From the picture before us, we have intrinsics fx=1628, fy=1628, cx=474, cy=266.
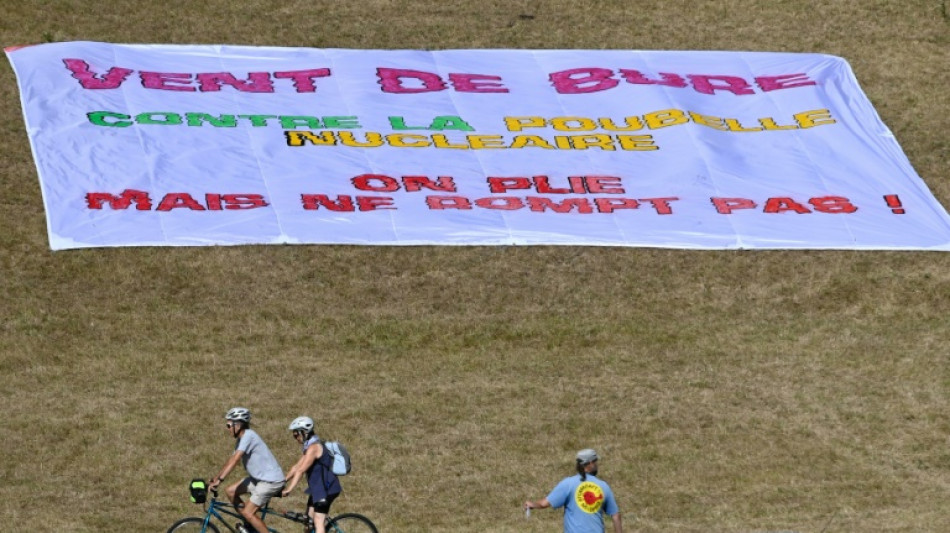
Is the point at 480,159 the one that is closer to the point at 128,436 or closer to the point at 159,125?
the point at 159,125

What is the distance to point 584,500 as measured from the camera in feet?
60.7

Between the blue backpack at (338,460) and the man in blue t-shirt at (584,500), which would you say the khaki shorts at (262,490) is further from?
the man in blue t-shirt at (584,500)

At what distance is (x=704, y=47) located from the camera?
39688 millimetres

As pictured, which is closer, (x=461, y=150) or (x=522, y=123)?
(x=461, y=150)

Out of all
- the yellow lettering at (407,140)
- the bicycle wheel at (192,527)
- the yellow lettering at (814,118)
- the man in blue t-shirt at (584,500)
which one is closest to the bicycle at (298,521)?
the bicycle wheel at (192,527)

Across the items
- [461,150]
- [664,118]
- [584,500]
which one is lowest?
[584,500]

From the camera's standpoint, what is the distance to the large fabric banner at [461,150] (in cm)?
3250

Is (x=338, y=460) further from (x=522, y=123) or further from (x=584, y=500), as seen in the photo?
(x=522, y=123)

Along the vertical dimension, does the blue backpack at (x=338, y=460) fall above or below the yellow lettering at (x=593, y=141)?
below

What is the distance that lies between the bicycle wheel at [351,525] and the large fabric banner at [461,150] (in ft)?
38.1

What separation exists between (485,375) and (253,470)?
8567 mm

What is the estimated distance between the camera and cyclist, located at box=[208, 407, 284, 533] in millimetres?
20719

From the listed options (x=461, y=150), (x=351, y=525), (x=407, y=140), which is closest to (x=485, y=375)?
(x=461, y=150)

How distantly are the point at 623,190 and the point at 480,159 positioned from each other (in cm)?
311
